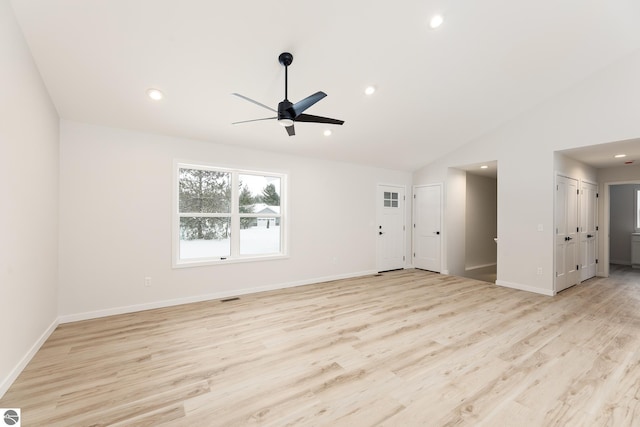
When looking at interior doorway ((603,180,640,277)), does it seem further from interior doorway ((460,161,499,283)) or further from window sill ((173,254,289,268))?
window sill ((173,254,289,268))

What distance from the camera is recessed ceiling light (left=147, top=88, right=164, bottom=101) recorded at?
3107mm

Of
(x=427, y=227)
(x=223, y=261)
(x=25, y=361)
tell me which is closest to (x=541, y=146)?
(x=427, y=227)

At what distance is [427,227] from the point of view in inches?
258

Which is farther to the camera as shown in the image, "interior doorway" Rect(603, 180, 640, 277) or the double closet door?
"interior doorway" Rect(603, 180, 640, 277)

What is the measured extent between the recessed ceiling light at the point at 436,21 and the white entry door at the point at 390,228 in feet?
12.6

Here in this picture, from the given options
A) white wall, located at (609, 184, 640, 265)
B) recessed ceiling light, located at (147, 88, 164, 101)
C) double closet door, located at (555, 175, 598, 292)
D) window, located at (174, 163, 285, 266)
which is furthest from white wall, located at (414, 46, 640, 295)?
recessed ceiling light, located at (147, 88, 164, 101)

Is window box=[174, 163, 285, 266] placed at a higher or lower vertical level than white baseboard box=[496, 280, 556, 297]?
higher

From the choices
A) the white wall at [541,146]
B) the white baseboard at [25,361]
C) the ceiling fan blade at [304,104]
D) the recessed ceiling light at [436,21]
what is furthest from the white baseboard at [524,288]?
the white baseboard at [25,361]

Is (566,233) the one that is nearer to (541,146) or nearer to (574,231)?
(574,231)

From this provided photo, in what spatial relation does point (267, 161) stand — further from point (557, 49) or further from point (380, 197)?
point (557, 49)

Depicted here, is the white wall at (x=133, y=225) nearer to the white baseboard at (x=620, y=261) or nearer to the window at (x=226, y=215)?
the window at (x=226, y=215)

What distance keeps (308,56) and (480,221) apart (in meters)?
6.65

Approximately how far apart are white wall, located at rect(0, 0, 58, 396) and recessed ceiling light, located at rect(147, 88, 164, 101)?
0.94 m

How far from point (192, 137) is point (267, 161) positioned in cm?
129
